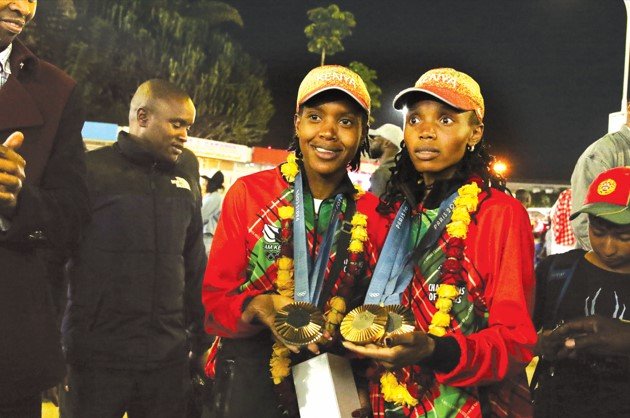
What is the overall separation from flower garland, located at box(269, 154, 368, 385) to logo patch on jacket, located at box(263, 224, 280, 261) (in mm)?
22

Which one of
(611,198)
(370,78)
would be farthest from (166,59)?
(611,198)

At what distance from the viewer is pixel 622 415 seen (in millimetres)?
3361

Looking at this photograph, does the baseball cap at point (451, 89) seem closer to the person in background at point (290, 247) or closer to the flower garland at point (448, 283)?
the person in background at point (290, 247)

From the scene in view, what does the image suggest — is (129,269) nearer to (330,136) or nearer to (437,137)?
(330,136)

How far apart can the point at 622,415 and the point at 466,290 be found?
3.74 ft

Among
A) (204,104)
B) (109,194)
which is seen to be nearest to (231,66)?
(204,104)

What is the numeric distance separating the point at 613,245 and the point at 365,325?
169 cm

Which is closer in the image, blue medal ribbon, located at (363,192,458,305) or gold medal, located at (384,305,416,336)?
gold medal, located at (384,305,416,336)

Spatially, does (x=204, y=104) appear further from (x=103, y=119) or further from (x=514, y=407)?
(x=514, y=407)

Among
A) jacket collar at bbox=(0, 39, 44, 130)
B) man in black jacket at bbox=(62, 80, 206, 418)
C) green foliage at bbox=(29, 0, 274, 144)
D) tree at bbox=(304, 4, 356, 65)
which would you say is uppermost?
tree at bbox=(304, 4, 356, 65)

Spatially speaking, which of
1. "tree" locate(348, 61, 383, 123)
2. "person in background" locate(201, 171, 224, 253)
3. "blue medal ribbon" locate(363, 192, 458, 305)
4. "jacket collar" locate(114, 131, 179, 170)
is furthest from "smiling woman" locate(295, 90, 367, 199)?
"tree" locate(348, 61, 383, 123)

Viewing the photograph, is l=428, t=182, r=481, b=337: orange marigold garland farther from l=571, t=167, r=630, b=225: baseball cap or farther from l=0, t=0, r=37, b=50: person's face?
l=0, t=0, r=37, b=50: person's face

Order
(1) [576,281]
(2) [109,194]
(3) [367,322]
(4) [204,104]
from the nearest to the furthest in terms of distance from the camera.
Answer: (3) [367,322] < (1) [576,281] < (2) [109,194] < (4) [204,104]

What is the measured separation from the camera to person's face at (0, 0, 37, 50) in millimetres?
2494
